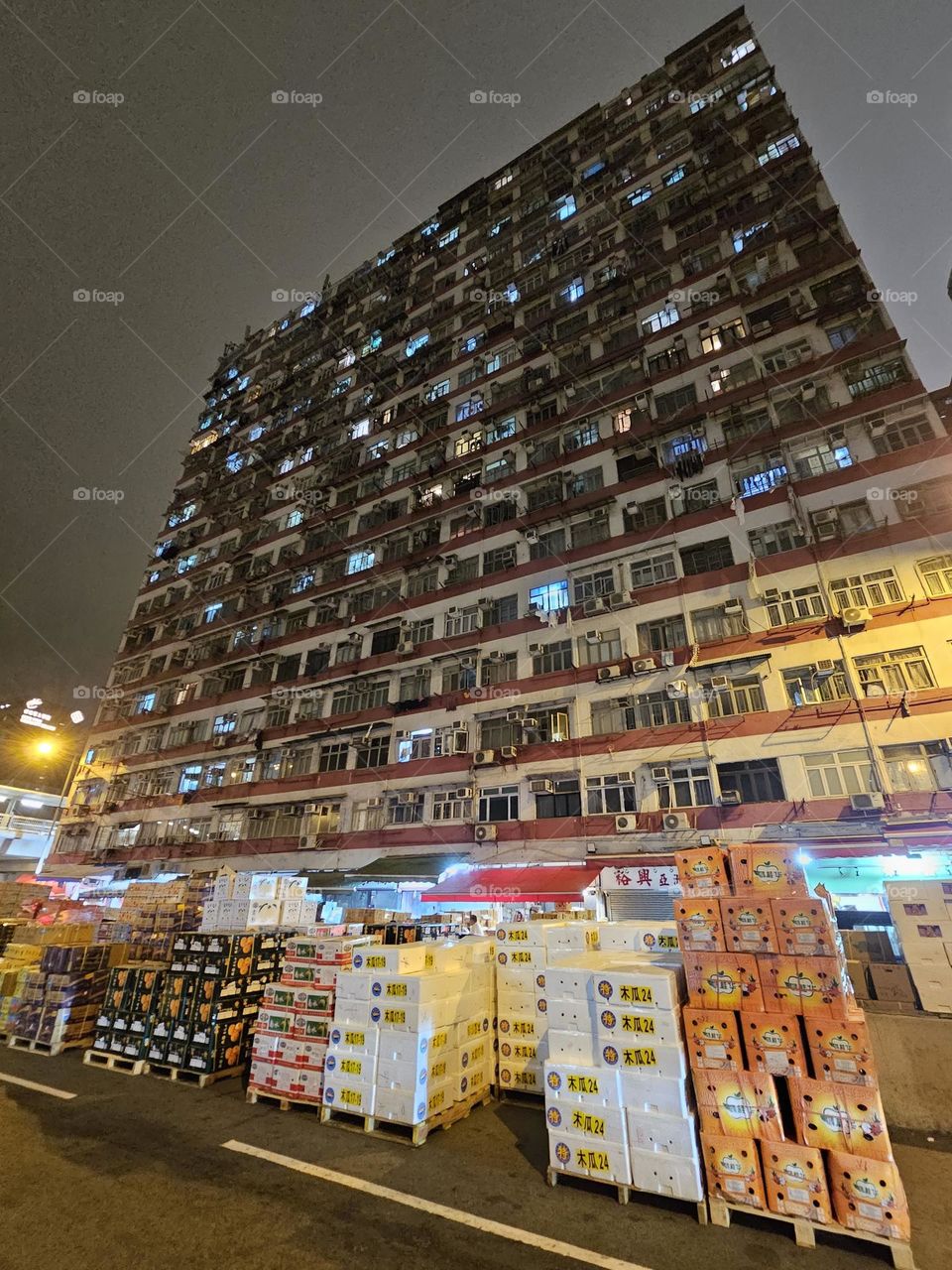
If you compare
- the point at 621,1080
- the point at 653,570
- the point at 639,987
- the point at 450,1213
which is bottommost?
the point at 450,1213

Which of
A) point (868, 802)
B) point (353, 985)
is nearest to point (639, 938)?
point (353, 985)

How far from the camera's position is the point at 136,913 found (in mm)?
13875

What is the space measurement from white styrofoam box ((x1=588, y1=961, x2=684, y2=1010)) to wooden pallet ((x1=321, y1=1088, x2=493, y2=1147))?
8.46 ft

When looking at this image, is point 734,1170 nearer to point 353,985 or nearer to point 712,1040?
point 712,1040

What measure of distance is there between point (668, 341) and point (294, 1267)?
82.9ft

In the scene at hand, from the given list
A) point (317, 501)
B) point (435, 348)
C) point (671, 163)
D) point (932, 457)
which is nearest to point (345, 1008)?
point (932, 457)

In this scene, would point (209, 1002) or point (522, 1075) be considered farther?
point (209, 1002)

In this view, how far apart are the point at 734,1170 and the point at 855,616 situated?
1309cm

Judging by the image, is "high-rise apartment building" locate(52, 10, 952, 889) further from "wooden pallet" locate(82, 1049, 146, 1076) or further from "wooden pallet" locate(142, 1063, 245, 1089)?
"wooden pallet" locate(82, 1049, 146, 1076)

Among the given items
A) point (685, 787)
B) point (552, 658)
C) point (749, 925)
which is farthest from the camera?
point (552, 658)

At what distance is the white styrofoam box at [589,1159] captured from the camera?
5.25 meters

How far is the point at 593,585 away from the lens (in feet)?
63.5

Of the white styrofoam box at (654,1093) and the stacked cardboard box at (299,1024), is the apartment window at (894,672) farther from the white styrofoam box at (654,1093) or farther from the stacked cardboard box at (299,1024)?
the stacked cardboard box at (299,1024)

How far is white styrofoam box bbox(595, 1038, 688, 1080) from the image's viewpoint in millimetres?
5395
